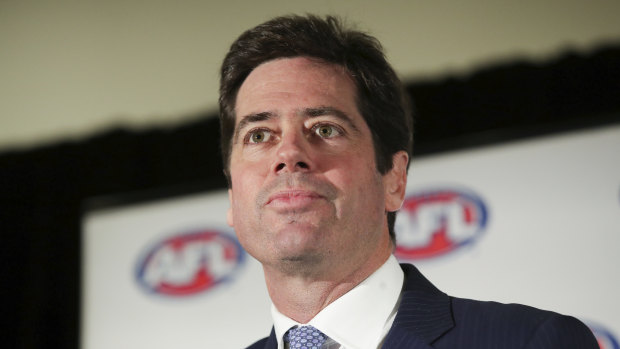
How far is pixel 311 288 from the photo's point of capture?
156 cm

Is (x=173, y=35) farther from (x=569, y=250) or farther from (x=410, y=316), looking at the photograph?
(x=410, y=316)

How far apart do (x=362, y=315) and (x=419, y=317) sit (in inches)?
4.5

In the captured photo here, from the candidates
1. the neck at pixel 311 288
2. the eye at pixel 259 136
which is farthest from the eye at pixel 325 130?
the neck at pixel 311 288

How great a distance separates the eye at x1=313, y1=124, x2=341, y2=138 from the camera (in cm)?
162

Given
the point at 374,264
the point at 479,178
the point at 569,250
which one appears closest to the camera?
the point at 374,264

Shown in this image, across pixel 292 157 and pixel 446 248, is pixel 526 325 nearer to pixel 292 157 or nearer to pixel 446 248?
pixel 292 157

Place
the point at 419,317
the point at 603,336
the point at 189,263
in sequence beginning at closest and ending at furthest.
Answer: the point at 419,317 < the point at 603,336 < the point at 189,263

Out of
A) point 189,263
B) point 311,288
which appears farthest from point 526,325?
point 189,263

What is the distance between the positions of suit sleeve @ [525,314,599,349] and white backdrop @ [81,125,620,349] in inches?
35.4

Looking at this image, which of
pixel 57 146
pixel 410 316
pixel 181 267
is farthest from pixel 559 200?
pixel 57 146

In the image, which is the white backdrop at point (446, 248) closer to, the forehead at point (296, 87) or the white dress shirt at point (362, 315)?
the white dress shirt at point (362, 315)

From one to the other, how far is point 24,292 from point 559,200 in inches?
92.8

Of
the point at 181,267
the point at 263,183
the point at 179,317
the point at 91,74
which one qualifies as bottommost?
the point at 179,317

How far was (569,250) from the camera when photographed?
8.00ft
